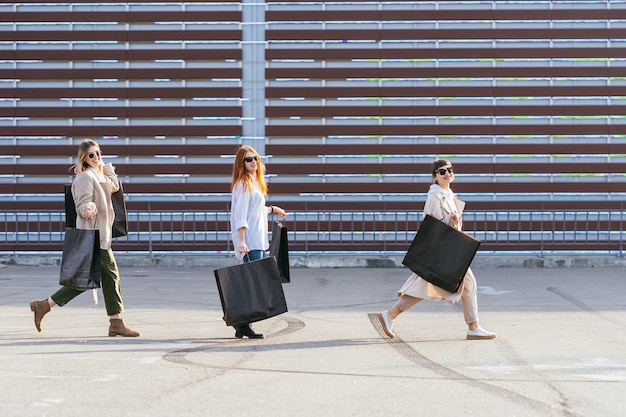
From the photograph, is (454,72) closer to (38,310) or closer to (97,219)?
(97,219)

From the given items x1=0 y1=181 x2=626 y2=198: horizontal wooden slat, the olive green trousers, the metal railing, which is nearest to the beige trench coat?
the olive green trousers

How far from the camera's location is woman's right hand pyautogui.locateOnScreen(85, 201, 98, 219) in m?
8.95

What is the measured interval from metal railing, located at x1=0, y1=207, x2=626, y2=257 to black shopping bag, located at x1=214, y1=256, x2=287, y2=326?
945cm

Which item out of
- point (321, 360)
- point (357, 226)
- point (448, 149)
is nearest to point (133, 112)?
point (357, 226)

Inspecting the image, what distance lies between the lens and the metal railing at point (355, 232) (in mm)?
18469

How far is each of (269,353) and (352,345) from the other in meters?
0.82

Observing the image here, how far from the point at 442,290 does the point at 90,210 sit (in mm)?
2942

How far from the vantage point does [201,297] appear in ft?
42.3

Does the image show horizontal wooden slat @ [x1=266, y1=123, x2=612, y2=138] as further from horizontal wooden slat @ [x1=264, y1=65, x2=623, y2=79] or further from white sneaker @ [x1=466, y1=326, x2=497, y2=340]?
white sneaker @ [x1=466, y1=326, x2=497, y2=340]

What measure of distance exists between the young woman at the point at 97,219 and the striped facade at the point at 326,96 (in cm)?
1110

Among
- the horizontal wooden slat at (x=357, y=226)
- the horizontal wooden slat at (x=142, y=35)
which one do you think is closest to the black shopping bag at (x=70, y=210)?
the horizontal wooden slat at (x=357, y=226)

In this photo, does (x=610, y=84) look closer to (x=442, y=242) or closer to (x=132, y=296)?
(x=132, y=296)

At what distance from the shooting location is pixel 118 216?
31.2 feet

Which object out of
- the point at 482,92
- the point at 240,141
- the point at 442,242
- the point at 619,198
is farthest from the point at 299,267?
the point at 442,242
